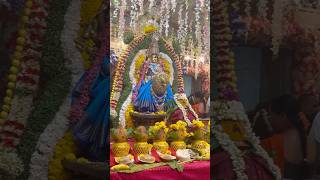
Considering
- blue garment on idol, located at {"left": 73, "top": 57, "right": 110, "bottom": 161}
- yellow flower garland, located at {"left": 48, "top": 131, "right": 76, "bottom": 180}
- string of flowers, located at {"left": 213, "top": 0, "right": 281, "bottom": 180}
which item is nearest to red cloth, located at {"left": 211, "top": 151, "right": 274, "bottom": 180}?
string of flowers, located at {"left": 213, "top": 0, "right": 281, "bottom": 180}

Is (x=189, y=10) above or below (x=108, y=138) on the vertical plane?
above

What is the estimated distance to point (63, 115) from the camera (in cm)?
194

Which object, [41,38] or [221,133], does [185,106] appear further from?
[41,38]

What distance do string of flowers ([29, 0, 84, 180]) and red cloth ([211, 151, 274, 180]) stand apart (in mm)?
870

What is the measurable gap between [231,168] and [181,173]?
317mm

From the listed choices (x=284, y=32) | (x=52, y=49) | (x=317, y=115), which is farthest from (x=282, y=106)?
(x=52, y=49)

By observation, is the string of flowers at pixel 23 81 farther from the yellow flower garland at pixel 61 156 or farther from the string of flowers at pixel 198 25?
the string of flowers at pixel 198 25

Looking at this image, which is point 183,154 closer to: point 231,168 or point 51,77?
point 231,168

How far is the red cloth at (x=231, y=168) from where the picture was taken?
2.35 meters

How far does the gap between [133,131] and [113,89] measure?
288mm

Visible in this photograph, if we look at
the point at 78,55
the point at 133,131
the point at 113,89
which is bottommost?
the point at 133,131

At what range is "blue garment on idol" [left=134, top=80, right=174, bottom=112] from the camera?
2547 mm

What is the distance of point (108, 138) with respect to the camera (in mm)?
1992

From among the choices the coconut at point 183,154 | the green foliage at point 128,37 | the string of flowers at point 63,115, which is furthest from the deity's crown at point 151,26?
the coconut at point 183,154
